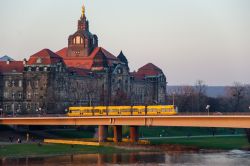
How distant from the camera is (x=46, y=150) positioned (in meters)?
114

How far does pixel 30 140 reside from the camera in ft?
431

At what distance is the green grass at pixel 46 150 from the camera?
110 m

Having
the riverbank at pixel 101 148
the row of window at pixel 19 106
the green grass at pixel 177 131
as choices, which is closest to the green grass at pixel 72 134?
the green grass at pixel 177 131

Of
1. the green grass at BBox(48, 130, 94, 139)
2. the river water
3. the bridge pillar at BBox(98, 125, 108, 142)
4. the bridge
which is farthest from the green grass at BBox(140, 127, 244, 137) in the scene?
the river water

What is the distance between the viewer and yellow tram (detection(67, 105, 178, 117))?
399ft

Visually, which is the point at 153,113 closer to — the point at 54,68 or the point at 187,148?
the point at 187,148

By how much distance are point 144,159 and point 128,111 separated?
26076 millimetres

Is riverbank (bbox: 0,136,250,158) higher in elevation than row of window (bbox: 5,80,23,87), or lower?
lower

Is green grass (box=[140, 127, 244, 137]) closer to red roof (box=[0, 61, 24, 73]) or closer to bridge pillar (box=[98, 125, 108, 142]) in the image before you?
bridge pillar (box=[98, 125, 108, 142])

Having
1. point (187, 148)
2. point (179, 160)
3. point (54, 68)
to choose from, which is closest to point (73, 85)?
point (54, 68)

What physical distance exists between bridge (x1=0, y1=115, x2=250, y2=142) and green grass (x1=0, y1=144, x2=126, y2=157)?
19.9ft

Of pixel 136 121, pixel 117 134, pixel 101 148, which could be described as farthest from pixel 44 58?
pixel 101 148

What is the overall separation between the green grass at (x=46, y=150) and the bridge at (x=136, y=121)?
19.9 feet

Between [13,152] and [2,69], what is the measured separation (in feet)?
272
